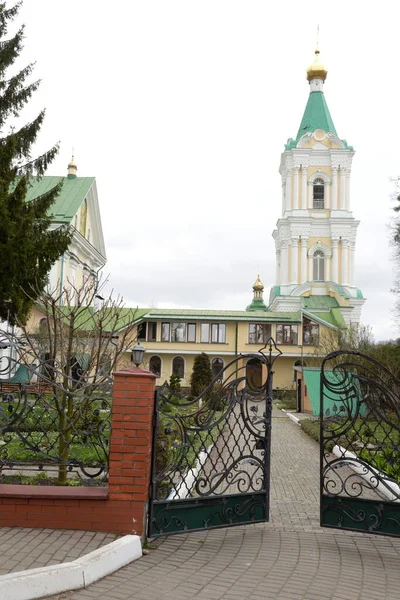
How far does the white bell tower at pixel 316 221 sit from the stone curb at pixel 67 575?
158 ft

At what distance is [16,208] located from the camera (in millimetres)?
17359

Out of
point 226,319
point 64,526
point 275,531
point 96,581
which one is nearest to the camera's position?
point 96,581

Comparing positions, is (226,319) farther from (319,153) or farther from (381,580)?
(381,580)

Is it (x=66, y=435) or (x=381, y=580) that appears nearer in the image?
(x=381, y=580)

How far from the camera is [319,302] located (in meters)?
52.2

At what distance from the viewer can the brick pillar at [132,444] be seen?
5.77m

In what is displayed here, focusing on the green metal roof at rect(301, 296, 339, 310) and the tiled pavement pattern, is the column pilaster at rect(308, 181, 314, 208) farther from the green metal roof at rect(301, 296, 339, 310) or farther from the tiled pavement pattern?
the tiled pavement pattern

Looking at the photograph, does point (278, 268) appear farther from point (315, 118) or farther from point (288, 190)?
point (315, 118)

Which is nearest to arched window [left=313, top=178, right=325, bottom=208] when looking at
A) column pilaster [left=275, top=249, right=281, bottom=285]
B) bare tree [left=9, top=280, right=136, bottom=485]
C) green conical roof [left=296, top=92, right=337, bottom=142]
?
green conical roof [left=296, top=92, right=337, bottom=142]

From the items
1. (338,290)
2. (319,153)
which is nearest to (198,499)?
(338,290)

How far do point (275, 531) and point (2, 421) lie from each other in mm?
3296

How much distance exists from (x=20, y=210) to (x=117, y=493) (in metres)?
13.5

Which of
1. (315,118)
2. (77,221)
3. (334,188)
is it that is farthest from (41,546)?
(315,118)

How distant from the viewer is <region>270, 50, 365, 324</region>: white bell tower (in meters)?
53.8
